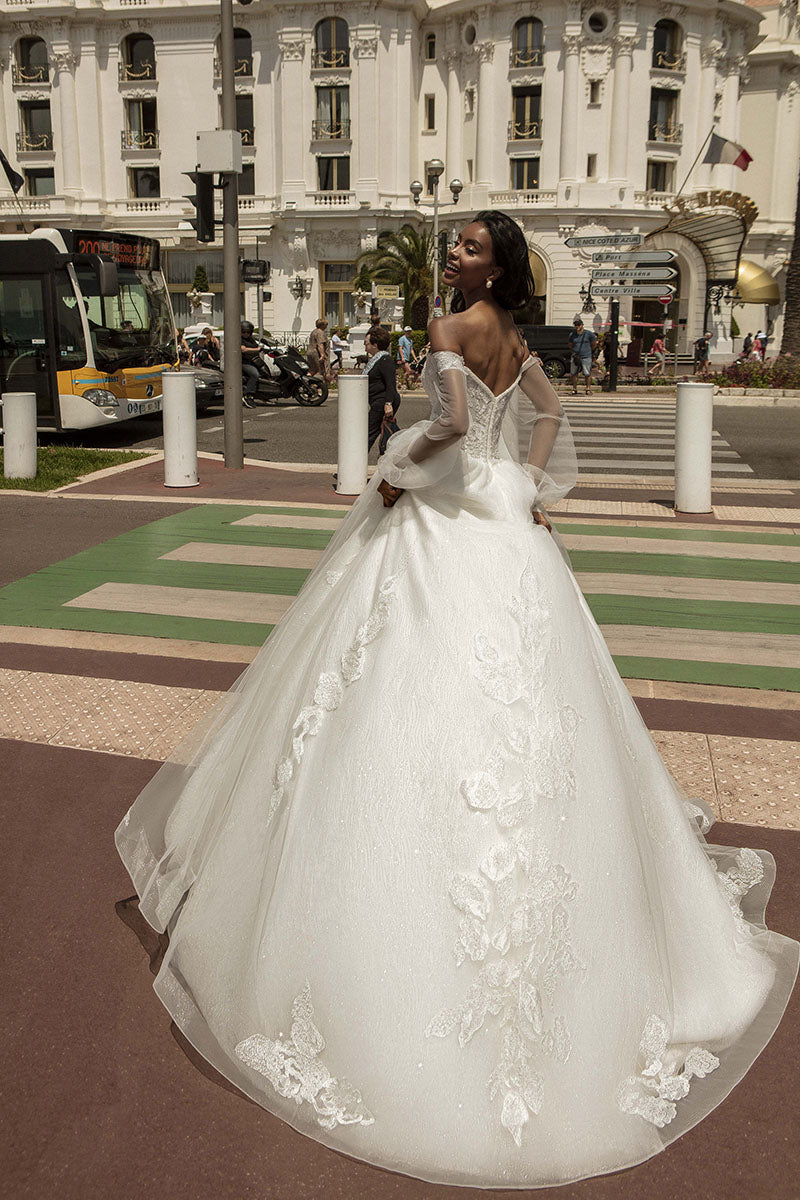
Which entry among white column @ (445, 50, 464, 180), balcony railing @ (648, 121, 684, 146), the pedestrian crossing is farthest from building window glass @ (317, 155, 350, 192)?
the pedestrian crossing

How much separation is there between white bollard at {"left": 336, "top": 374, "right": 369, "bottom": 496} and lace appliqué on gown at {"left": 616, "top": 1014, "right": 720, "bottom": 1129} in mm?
8275

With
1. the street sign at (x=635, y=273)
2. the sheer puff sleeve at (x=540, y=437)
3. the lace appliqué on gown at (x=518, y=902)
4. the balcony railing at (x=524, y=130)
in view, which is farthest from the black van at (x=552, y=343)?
the lace appliqué on gown at (x=518, y=902)

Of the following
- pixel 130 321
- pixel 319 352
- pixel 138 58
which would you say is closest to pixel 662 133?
pixel 138 58

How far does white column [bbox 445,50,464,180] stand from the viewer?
51.2 meters

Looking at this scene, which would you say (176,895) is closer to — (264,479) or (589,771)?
(589,771)

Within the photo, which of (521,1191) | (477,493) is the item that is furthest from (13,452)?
(521,1191)

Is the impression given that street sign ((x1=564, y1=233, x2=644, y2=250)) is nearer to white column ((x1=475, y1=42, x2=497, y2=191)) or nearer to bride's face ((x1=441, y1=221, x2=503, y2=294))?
bride's face ((x1=441, y1=221, x2=503, y2=294))

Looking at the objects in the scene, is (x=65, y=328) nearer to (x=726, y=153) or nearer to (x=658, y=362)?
(x=658, y=362)

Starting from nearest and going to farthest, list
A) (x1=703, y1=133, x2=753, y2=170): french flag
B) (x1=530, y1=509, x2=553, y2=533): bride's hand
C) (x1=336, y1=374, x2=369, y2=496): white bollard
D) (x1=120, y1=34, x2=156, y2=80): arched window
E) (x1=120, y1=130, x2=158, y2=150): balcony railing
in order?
(x1=530, y1=509, x2=553, y2=533): bride's hand
(x1=336, y1=374, x2=369, y2=496): white bollard
(x1=703, y1=133, x2=753, y2=170): french flag
(x1=120, y1=34, x2=156, y2=80): arched window
(x1=120, y1=130, x2=158, y2=150): balcony railing

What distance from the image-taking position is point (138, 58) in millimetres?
52188

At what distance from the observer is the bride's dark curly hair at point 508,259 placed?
280 centimetres

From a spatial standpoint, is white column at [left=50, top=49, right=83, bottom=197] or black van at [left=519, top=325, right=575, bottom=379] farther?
white column at [left=50, top=49, right=83, bottom=197]

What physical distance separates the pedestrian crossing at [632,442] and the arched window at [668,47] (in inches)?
1332

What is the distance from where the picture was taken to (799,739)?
459cm
